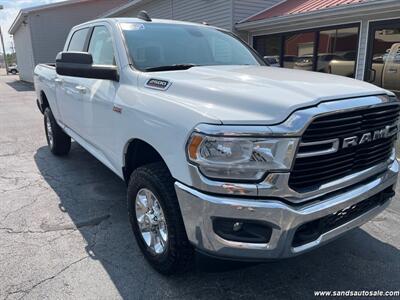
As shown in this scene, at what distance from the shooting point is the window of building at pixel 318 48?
32.4 feet

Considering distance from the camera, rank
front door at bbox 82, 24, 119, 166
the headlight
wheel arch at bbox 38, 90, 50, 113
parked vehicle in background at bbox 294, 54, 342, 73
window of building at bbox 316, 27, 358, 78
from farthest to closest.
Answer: parked vehicle in background at bbox 294, 54, 342, 73 < window of building at bbox 316, 27, 358, 78 < wheel arch at bbox 38, 90, 50, 113 < front door at bbox 82, 24, 119, 166 < the headlight

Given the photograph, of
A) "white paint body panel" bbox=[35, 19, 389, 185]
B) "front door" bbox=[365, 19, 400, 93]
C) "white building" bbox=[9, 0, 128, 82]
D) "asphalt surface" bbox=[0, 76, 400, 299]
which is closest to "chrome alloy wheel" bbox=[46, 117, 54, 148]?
→ "asphalt surface" bbox=[0, 76, 400, 299]

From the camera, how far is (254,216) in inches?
84.0

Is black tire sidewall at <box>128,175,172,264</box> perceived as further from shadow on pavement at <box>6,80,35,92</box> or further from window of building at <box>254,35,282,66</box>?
shadow on pavement at <box>6,80,35,92</box>

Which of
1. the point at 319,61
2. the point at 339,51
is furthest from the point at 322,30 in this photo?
the point at 319,61

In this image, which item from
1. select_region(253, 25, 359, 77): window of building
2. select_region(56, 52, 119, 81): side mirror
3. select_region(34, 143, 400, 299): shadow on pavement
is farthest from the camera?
select_region(253, 25, 359, 77): window of building

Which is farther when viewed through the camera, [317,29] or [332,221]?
[317,29]

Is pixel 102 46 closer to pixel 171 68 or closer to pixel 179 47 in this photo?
pixel 179 47

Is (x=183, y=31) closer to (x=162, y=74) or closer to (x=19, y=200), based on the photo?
(x=162, y=74)

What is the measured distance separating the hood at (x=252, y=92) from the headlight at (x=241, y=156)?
0.41 feet

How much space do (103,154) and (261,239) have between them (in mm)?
2147

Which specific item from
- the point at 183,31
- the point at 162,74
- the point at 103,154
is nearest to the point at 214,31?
the point at 183,31

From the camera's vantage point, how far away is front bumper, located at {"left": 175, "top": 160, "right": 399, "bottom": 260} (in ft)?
6.98

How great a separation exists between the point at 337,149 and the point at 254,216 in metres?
0.67
